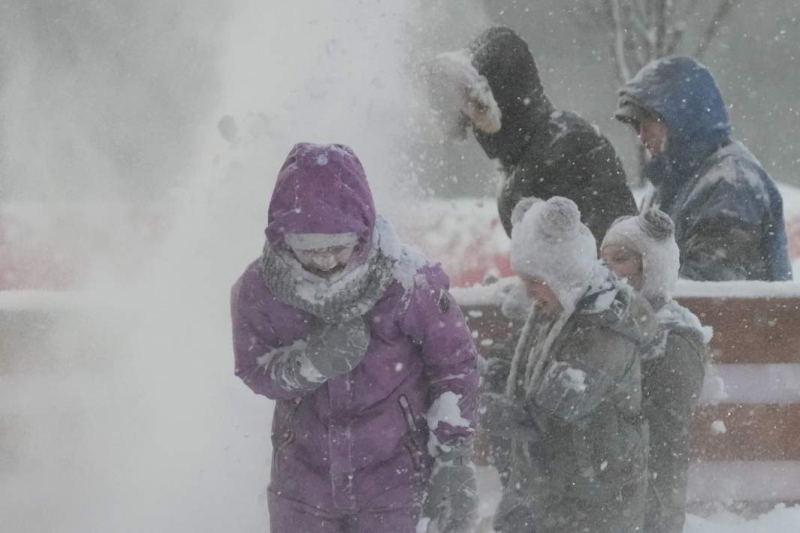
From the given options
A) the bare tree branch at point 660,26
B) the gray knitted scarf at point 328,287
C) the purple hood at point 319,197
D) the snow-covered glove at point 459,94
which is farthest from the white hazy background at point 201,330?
the bare tree branch at point 660,26

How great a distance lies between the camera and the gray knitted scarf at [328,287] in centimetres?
265

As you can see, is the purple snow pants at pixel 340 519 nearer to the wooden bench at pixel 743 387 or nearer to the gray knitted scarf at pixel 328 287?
the gray knitted scarf at pixel 328 287

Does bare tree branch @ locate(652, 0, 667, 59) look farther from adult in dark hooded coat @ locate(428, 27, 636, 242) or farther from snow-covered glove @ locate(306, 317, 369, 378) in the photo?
snow-covered glove @ locate(306, 317, 369, 378)

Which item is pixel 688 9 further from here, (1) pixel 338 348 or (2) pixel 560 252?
(1) pixel 338 348

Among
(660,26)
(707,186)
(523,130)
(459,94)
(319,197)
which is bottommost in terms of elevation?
(319,197)

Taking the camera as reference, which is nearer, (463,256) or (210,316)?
(210,316)

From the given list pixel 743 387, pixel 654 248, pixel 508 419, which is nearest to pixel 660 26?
pixel 743 387

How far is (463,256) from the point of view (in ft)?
41.3

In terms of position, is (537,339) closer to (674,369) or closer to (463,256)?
(674,369)

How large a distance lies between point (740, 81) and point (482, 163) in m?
10.3

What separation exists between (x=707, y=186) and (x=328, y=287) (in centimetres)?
219

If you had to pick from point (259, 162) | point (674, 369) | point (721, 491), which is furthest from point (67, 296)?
point (721, 491)

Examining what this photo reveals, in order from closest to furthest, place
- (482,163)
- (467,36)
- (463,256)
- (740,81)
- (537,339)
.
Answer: (537,339)
(463,256)
(467,36)
(482,163)
(740,81)

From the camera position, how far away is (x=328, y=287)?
104 inches
